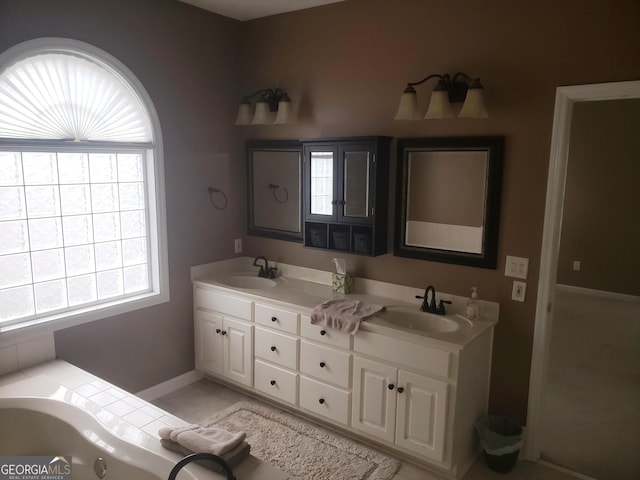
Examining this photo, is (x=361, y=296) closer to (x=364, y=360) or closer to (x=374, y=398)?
(x=364, y=360)

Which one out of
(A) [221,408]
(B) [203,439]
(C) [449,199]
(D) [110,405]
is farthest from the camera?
(A) [221,408]

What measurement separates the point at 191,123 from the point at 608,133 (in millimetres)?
4972

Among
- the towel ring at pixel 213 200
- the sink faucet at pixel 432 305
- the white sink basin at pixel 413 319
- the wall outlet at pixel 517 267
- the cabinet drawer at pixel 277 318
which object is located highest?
the towel ring at pixel 213 200

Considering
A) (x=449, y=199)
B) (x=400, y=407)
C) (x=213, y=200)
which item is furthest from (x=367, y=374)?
(x=213, y=200)

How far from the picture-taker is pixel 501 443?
2711 mm

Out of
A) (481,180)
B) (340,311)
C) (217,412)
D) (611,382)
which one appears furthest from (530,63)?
(217,412)

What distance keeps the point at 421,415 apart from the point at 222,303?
168 cm

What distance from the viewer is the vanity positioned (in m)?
2.62

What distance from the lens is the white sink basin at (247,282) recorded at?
3844 mm

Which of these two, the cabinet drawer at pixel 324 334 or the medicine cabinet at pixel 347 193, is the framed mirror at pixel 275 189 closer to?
the medicine cabinet at pixel 347 193

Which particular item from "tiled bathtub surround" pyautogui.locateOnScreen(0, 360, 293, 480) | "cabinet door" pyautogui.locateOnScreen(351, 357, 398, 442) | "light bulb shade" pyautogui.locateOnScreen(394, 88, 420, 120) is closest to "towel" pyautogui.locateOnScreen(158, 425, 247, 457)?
"tiled bathtub surround" pyautogui.locateOnScreen(0, 360, 293, 480)

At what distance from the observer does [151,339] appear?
11.6 ft

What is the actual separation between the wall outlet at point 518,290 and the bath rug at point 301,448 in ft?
3.99

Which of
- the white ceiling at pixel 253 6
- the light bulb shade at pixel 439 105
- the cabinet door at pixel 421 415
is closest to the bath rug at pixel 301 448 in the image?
the cabinet door at pixel 421 415
